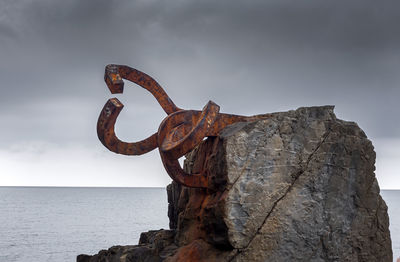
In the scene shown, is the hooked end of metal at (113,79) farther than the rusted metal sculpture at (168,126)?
Yes

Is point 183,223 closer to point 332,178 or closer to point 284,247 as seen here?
point 284,247

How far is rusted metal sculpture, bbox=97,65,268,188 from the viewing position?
5229 millimetres

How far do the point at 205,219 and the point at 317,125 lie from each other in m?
1.78

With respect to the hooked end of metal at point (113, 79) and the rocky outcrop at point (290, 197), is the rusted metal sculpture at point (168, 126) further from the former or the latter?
the rocky outcrop at point (290, 197)

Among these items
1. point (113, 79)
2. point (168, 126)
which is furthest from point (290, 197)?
point (113, 79)

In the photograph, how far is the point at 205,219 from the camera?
545 cm

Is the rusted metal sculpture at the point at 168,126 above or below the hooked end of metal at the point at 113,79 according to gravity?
below

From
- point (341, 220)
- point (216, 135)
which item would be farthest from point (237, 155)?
point (341, 220)

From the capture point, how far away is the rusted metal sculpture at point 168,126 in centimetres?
523

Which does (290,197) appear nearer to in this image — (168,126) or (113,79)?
(168,126)

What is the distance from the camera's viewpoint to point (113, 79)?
5516mm

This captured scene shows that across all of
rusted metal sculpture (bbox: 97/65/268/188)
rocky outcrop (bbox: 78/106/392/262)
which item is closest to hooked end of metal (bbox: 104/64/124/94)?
rusted metal sculpture (bbox: 97/65/268/188)

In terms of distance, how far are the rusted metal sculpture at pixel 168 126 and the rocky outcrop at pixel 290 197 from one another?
9.8 inches

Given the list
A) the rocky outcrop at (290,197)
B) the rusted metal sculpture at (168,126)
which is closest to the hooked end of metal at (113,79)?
the rusted metal sculpture at (168,126)
